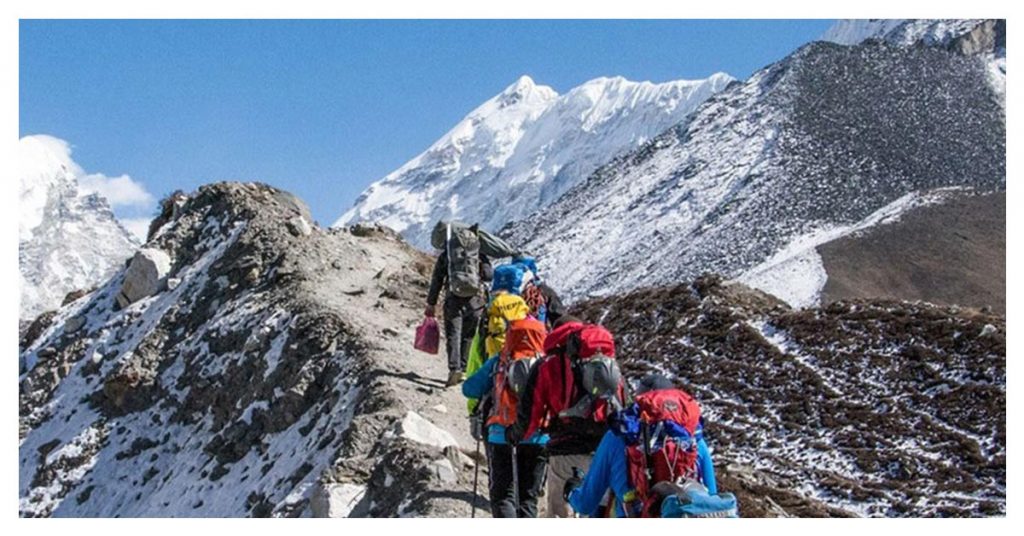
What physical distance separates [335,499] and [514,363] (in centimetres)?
275

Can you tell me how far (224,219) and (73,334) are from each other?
8.52 ft

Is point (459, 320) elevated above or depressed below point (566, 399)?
above

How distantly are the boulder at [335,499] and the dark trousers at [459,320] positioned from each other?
2413mm

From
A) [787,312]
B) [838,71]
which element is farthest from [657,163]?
[787,312]

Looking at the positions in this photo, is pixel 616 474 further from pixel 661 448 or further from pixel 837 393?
pixel 837 393

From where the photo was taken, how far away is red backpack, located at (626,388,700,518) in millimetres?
4984

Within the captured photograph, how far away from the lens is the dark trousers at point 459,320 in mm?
10734

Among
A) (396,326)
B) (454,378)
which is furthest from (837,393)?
(454,378)

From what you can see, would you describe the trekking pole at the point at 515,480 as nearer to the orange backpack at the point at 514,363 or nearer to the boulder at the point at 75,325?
the orange backpack at the point at 514,363

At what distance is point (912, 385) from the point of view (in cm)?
1870

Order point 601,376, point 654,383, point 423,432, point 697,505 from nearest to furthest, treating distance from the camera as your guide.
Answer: point 697,505 → point 654,383 → point 601,376 → point 423,432

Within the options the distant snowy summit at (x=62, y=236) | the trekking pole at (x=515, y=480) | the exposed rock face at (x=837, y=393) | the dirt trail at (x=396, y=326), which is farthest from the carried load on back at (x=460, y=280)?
the distant snowy summit at (x=62, y=236)

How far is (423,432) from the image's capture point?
893cm

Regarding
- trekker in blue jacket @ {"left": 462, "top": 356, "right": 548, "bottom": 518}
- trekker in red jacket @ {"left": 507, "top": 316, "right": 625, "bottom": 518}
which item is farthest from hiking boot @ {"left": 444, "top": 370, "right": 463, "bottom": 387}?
trekker in red jacket @ {"left": 507, "top": 316, "right": 625, "bottom": 518}
